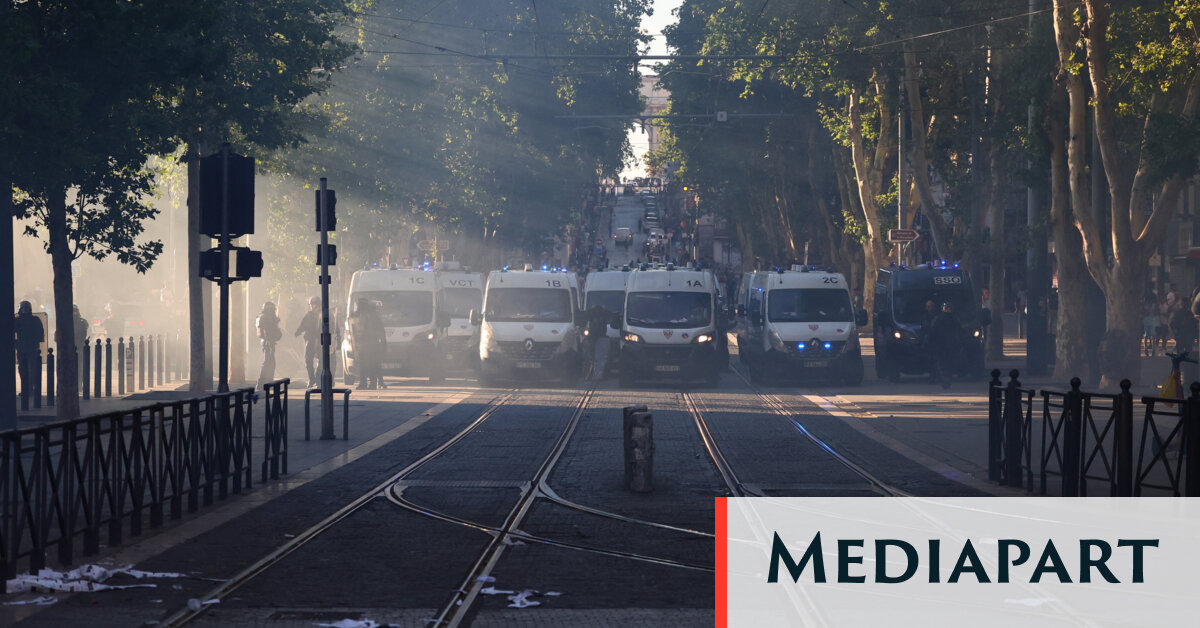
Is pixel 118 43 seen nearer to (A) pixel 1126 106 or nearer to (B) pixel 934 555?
(B) pixel 934 555

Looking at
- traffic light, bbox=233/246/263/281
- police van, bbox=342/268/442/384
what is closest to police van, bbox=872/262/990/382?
police van, bbox=342/268/442/384

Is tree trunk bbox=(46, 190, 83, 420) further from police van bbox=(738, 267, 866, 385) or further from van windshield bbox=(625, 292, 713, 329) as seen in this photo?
police van bbox=(738, 267, 866, 385)

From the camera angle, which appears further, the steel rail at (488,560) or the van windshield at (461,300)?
the van windshield at (461,300)

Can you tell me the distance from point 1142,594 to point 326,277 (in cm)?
1297

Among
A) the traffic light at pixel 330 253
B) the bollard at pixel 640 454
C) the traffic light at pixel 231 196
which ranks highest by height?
the traffic light at pixel 231 196

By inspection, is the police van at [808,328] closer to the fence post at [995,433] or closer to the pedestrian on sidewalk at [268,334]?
the pedestrian on sidewalk at [268,334]

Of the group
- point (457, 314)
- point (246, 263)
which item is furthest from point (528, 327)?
point (246, 263)

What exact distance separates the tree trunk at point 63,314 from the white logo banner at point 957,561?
11386 mm

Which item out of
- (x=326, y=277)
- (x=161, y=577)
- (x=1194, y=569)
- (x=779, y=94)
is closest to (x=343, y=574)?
(x=161, y=577)

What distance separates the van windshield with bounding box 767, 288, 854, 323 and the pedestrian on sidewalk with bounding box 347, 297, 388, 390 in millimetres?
8123

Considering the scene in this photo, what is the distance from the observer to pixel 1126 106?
1018 inches

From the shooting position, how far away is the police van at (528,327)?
29625 mm

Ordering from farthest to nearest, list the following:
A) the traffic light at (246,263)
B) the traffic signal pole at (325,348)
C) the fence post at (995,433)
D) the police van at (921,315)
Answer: the police van at (921,315)
the traffic signal pole at (325,348)
the traffic light at (246,263)
the fence post at (995,433)

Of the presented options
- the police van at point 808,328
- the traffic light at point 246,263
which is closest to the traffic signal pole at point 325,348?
the traffic light at point 246,263
